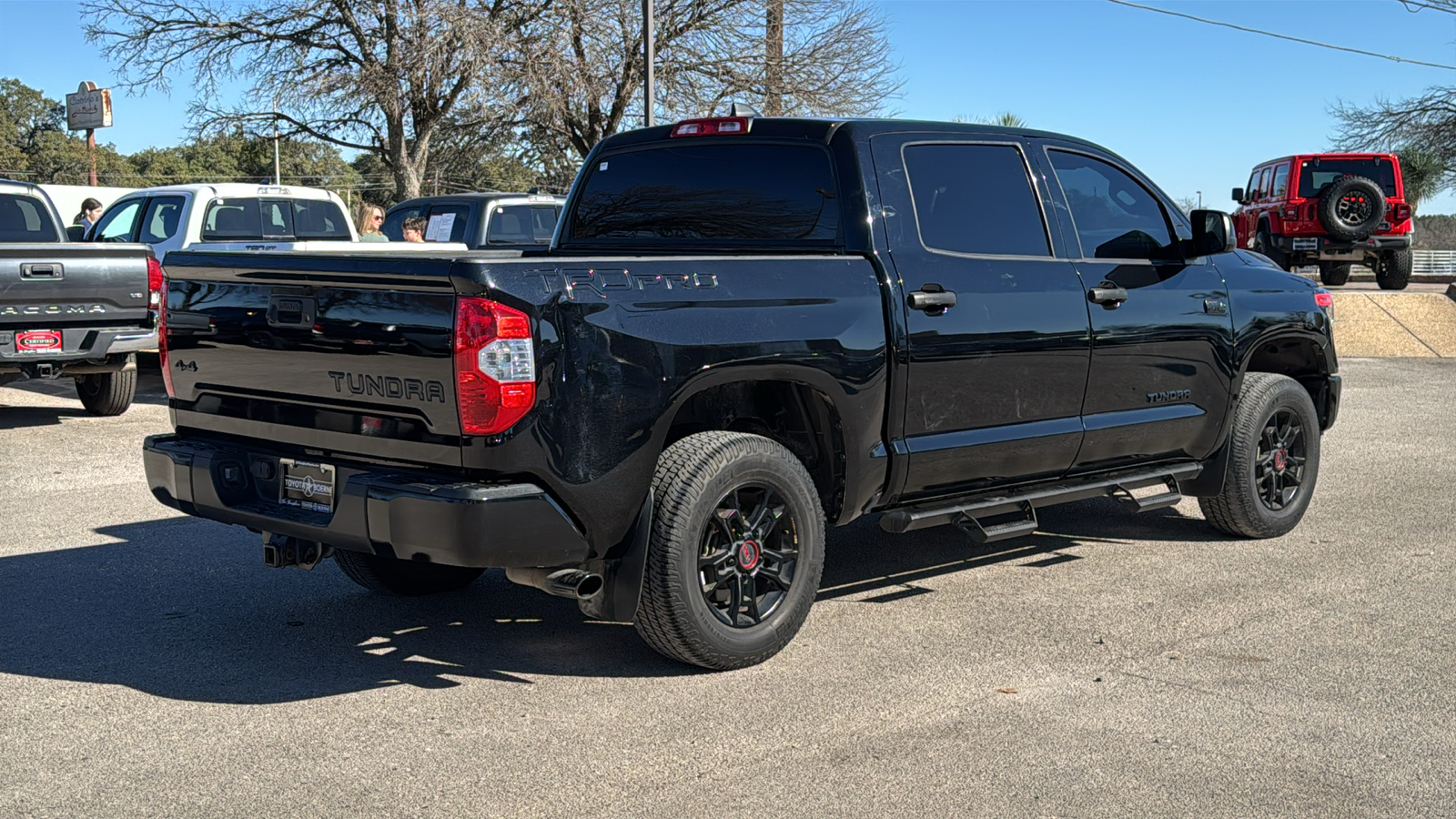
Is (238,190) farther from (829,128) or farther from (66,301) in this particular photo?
(829,128)

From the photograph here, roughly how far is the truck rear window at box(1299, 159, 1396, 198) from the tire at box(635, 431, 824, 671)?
21.5 m

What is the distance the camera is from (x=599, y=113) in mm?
28406

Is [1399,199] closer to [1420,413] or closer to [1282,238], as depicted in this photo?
[1282,238]

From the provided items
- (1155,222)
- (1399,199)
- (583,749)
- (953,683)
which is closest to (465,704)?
(583,749)

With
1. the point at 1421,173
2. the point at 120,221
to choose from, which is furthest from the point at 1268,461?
the point at 1421,173

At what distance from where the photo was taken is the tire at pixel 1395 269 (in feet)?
81.0

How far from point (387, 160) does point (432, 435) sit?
2604cm

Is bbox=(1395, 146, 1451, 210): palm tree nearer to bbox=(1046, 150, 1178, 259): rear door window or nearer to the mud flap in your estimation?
bbox=(1046, 150, 1178, 259): rear door window

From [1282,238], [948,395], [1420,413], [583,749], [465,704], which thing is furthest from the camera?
[1282,238]

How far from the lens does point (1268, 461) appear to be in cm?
709

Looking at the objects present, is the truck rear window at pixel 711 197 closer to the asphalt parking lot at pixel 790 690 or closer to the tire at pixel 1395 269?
the asphalt parking lot at pixel 790 690

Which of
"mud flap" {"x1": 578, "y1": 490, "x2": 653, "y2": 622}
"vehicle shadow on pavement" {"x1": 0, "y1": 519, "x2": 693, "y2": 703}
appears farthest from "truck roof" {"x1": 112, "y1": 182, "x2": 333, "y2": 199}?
"mud flap" {"x1": 578, "y1": 490, "x2": 653, "y2": 622}

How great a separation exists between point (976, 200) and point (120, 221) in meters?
11.3

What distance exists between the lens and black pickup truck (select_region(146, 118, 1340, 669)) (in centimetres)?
432
